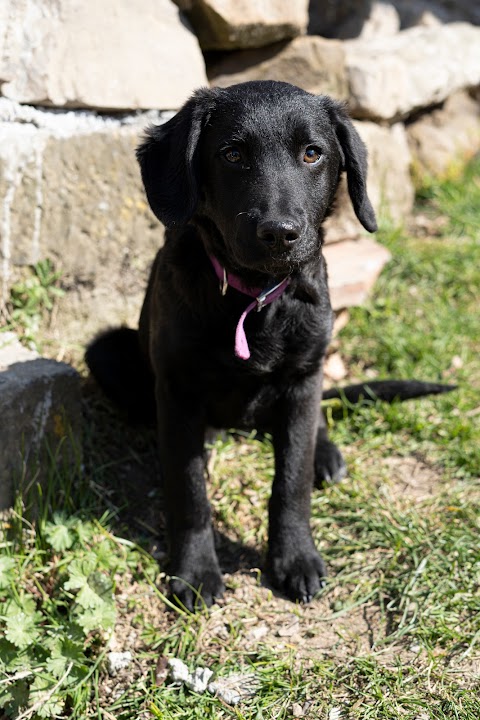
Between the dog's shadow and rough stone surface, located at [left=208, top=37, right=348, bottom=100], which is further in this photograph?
rough stone surface, located at [left=208, top=37, right=348, bottom=100]

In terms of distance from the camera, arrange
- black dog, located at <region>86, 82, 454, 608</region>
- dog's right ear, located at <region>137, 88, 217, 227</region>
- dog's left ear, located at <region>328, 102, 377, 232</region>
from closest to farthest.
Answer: black dog, located at <region>86, 82, 454, 608</region> → dog's right ear, located at <region>137, 88, 217, 227</region> → dog's left ear, located at <region>328, 102, 377, 232</region>

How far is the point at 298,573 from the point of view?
2.94 meters

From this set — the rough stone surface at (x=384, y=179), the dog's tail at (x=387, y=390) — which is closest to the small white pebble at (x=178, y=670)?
the dog's tail at (x=387, y=390)

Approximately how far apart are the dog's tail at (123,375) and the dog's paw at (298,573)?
92cm

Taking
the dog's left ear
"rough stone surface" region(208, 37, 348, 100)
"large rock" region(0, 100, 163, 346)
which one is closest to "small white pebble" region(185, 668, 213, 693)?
the dog's left ear

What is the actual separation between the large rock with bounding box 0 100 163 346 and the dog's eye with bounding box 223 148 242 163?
1212mm

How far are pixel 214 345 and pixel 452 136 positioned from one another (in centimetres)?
400

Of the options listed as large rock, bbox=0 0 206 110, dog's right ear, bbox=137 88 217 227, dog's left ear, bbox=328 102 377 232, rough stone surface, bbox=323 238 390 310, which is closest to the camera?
dog's right ear, bbox=137 88 217 227

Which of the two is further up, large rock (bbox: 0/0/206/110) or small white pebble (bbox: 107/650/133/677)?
large rock (bbox: 0/0/206/110)

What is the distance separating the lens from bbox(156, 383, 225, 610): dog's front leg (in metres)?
2.89

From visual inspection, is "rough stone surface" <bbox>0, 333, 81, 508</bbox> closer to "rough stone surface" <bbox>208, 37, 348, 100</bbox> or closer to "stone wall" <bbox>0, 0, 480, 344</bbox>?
"stone wall" <bbox>0, 0, 480, 344</bbox>

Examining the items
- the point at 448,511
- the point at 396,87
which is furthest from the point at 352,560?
the point at 396,87

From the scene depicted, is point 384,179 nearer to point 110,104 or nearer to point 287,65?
point 287,65

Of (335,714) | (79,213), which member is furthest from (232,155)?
(335,714)
